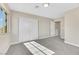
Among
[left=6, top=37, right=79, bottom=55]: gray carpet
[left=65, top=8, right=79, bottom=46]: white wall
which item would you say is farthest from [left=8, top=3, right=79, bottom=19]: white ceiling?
[left=6, top=37, right=79, bottom=55]: gray carpet

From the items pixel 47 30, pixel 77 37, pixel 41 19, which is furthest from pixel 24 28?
pixel 77 37

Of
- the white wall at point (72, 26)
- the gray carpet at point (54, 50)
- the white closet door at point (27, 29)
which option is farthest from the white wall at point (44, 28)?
the gray carpet at point (54, 50)

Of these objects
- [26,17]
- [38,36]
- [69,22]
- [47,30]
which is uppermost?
[26,17]

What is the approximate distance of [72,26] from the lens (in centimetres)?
393

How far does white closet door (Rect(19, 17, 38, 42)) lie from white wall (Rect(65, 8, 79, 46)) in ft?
6.45

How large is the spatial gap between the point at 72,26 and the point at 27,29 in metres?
2.48

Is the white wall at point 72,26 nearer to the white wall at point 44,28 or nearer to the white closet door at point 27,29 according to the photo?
the white wall at point 44,28

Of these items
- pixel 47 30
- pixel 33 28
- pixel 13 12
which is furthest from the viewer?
pixel 47 30

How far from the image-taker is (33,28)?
4.77m

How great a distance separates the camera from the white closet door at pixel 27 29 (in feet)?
13.4

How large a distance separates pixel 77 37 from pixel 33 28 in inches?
98.8

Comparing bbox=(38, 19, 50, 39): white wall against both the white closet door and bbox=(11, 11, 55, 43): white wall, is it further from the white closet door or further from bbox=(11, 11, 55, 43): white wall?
the white closet door

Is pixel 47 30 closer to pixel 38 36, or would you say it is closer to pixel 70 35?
pixel 38 36

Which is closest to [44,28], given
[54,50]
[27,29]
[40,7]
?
[27,29]
